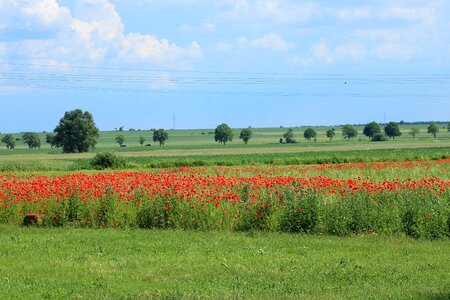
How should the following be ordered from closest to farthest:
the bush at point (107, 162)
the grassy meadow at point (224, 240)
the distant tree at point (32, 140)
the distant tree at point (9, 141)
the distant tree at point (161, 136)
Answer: the grassy meadow at point (224, 240), the bush at point (107, 162), the distant tree at point (32, 140), the distant tree at point (9, 141), the distant tree at point (161, 136)

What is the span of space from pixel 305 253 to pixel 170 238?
3.41m

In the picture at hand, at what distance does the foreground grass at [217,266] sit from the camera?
9.78 m

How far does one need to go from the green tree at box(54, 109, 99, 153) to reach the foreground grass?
107 metres

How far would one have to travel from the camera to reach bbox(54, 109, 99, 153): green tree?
121 meters

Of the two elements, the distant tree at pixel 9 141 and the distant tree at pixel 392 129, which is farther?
the distant tree at pixel 9 141

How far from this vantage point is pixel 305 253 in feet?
42.7

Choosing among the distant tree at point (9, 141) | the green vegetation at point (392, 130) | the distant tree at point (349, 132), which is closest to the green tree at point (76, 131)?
the distant tree at point (9, 141)

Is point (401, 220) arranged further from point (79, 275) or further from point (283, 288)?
point (79, 275)

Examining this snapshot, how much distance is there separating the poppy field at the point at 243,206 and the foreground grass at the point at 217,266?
832 millimetres

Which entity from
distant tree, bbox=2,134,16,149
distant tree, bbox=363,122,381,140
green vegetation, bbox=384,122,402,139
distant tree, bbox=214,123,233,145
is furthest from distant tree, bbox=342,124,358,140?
distant tree, bbox=2,134,16,149

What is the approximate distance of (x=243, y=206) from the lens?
1688 cm

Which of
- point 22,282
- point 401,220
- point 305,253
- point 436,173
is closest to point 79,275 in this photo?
point 22,282

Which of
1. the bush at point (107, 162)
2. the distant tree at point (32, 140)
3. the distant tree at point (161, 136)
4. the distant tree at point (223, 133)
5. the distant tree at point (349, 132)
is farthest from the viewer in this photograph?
the distant tree at point (349, 132)

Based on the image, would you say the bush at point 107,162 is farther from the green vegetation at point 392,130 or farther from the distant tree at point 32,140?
the green vegetation at point 392,130
